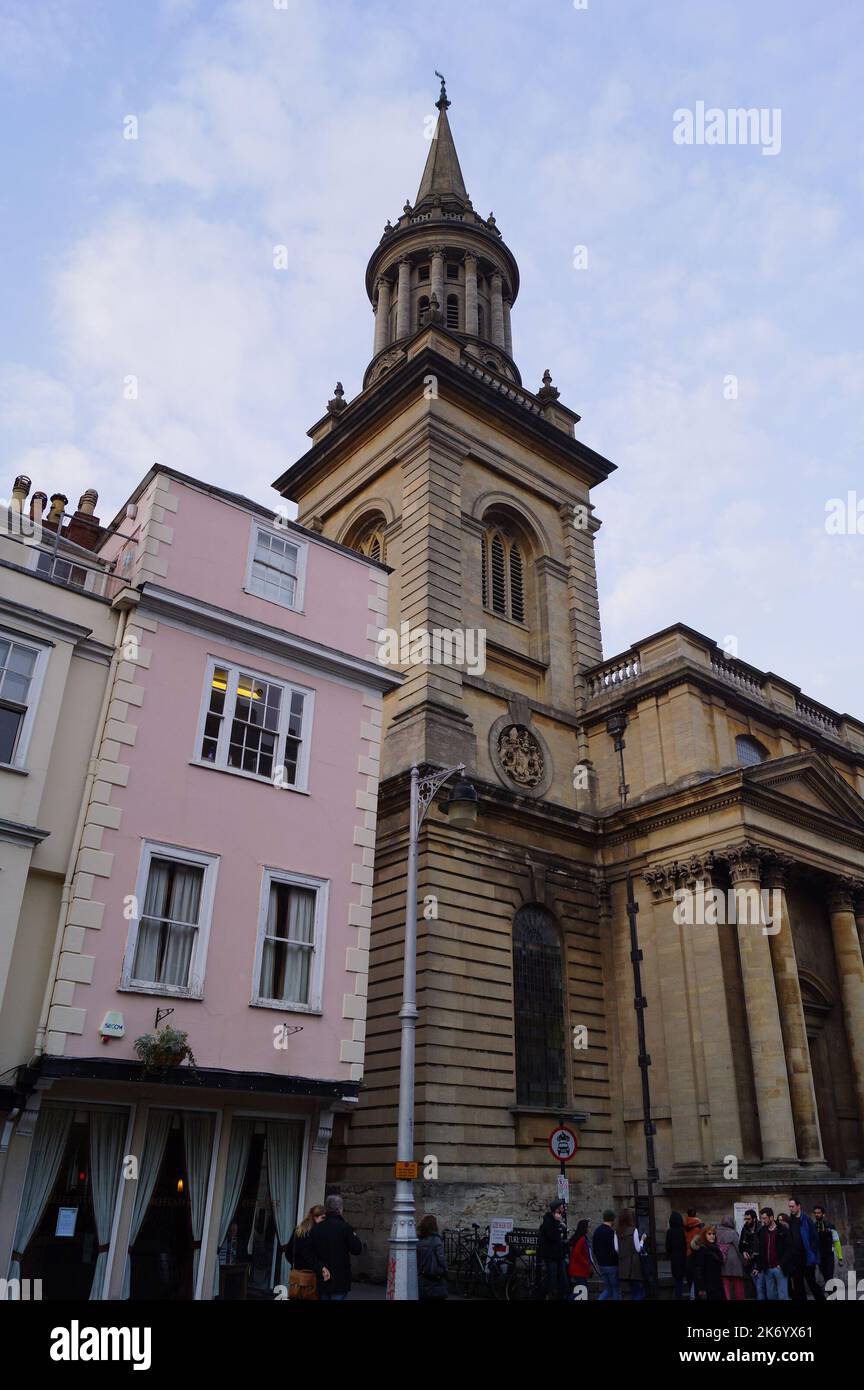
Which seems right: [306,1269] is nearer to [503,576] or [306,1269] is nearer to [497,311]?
[503,576]

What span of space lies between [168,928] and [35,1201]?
12.5 ft

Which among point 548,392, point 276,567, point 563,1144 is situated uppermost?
point 548,392

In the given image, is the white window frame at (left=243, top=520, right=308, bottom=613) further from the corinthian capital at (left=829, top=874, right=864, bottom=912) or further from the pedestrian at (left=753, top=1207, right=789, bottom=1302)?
the corinthian capital at (left=829, top=874, right=864, bottom=912)

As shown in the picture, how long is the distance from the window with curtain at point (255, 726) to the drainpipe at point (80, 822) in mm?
1572

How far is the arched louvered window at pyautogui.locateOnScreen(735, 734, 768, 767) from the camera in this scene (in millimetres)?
31244

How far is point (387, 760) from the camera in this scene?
1117 inches

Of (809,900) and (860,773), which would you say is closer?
(809,900)

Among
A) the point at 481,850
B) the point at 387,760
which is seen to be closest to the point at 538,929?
the point at 481,850

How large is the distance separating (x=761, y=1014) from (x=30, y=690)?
1899 centimetres

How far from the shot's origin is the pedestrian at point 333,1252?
1191cm

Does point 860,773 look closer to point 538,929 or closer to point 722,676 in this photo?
point 722,676

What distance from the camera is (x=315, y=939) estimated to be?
54.0ft

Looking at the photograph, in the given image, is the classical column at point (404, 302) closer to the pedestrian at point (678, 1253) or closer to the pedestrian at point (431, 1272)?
the pedestrian at point (678, 1253)

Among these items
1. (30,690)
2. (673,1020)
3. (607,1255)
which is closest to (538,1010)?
(673,1020)
